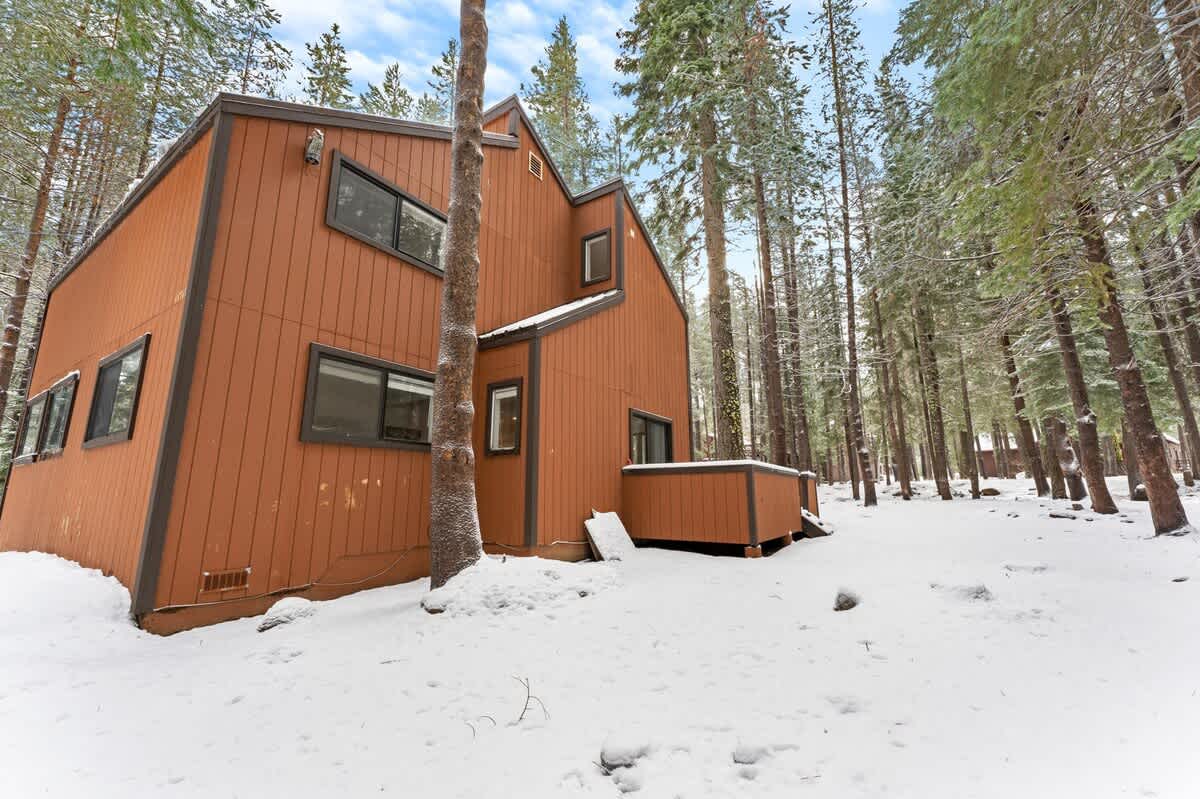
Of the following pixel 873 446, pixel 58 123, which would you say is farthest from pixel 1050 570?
pixel 873 446

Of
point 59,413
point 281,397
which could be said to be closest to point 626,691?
point 281,397

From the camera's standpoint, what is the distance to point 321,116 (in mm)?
6293

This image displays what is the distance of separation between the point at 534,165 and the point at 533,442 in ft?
22.6

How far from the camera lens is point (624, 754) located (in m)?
2.38

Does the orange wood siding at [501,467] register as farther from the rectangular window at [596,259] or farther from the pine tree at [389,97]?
the pine tree at [389,97]

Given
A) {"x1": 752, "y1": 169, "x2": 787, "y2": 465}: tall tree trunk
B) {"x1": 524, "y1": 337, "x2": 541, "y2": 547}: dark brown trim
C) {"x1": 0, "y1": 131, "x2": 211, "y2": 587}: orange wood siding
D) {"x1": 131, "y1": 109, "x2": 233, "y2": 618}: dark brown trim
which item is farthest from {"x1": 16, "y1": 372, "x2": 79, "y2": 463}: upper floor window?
{"x1": 752, "y1": 169, "x2": 787, "y2": 465}: tall tree trunk

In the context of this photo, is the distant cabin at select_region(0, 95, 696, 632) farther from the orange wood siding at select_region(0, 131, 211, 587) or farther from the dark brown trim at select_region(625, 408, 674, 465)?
the dark brown trim at select_region(625, 408, 674, 465)

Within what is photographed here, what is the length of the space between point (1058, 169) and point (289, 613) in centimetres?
894

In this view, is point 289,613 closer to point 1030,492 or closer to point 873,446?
point 1030,492

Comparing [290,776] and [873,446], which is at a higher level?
[873,446]

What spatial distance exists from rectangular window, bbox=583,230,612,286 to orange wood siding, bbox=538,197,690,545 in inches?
20.5

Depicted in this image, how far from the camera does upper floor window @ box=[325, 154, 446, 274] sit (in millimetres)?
6422

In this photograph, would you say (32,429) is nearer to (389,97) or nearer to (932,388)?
(389,97)

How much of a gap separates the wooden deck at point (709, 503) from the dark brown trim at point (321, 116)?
6561mm
